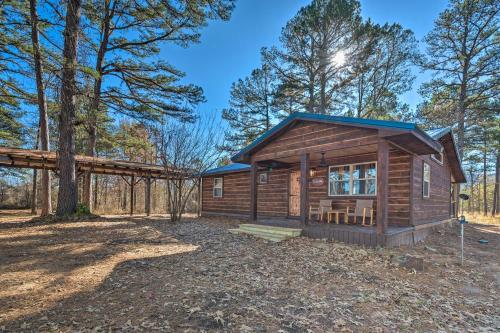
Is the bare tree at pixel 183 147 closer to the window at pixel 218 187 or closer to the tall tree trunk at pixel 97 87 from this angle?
the tall tree trunk at pixel 97 87

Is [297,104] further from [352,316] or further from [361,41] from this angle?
[352,316]

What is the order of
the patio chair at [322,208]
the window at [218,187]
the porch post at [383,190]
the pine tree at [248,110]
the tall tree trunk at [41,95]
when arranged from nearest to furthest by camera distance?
the porch post at [383,190], the tall tree trunk at [41,95], the patio chair at [322,208], the window at [218,187], the pine tree at [248,110]

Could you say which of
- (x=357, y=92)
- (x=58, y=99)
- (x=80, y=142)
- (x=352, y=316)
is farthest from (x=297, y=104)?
(x=352, y=316)

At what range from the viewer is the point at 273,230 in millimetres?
8406

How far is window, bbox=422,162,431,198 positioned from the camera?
9315mm

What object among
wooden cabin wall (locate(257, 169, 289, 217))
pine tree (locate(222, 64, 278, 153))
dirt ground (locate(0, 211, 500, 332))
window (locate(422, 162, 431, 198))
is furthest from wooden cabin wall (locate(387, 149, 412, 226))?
pine tree (locate(222, 64, 278, 153))

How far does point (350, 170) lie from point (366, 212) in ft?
5.54

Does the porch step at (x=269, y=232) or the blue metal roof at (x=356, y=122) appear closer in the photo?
the blue metal roof at (x=356, y=122)

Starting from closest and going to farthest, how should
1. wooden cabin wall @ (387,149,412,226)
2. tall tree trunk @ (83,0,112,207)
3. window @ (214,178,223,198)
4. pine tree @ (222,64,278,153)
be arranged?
wooden cabin wall @ (387,149,412,226) → tall tree trunk @ (83,0,112,207) → window @ (214,178,223,198) → pine tree @ (222,64,278,153)

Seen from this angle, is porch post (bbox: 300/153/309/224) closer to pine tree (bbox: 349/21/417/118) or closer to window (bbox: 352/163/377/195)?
window (bbox: 352/163/377/195)

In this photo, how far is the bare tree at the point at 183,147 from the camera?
11328 mm

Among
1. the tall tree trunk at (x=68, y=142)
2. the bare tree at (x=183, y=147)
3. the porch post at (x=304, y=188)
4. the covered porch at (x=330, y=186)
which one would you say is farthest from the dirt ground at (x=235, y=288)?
the bare tree at (x=183, y=147)

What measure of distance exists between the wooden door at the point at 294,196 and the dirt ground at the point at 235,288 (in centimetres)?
480

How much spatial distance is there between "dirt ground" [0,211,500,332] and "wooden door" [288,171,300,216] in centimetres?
480
